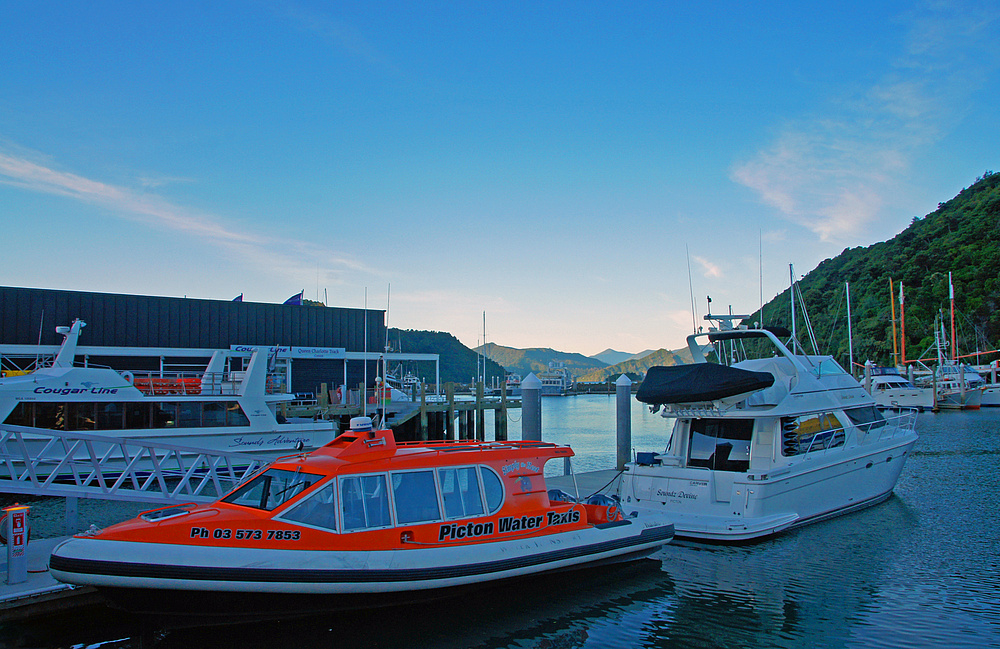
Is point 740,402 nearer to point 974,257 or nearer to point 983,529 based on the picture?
point 983,529

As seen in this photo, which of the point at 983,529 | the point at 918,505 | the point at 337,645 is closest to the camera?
the point at 337,645

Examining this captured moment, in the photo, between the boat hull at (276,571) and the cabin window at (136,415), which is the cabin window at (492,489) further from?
the cabin window at (136,415)

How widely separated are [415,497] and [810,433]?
8.74 m

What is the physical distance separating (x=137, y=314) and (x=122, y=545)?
30.0m

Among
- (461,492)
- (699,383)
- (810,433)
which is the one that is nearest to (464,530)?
(461,492)

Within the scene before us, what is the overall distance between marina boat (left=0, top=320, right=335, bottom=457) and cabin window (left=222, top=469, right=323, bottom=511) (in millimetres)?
12021

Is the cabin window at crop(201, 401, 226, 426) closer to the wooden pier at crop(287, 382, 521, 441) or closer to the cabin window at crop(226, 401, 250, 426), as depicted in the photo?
the cabin window at crop(226, 401, 250, 426)

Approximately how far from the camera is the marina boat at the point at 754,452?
11.3m

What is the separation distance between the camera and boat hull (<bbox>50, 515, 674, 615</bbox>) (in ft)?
21.2

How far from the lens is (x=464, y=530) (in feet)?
26.2

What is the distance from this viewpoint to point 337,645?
7078 millimetres

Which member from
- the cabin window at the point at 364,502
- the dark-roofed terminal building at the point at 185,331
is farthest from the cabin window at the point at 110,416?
the cabin window at the point at 364,502

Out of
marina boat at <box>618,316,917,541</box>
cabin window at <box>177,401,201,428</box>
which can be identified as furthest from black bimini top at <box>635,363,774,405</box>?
cabin window at <box>177,401,201,428</box>

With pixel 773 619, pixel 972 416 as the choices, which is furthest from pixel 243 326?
pixel 972 416
